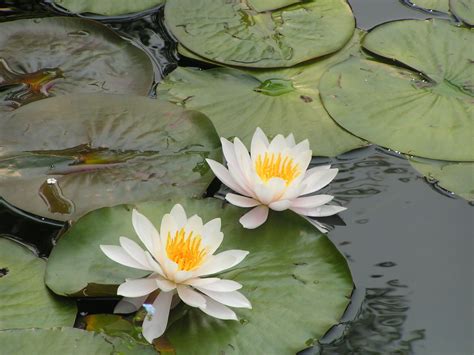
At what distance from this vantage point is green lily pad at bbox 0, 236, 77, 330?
173 centimetres

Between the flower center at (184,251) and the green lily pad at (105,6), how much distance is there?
4.48 feet

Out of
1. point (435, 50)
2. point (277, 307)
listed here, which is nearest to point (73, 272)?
point (277, 307)

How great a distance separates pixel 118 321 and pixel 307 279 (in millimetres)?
485

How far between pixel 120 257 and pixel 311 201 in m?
0.58

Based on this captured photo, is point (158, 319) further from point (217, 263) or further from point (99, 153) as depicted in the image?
point (99, 153)

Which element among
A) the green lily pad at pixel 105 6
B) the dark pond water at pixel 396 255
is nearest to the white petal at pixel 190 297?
the dark pond water at pixel 396 255

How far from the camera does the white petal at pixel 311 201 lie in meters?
2.01

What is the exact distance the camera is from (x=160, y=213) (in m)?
1.97

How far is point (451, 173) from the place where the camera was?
2262 millimetres

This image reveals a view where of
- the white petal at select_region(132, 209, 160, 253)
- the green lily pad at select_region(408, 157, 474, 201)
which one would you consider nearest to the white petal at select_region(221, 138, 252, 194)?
the white petal at select_region(132, 209, 160, 253)

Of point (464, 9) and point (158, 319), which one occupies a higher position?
point (464, 9)

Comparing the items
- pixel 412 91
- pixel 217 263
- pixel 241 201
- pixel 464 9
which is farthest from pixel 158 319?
pixel 464 9

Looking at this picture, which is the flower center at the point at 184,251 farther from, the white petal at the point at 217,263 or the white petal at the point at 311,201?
the white petal at the point at 311,201

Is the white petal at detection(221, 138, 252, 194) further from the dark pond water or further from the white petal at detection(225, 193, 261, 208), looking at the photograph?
the dark pond water
